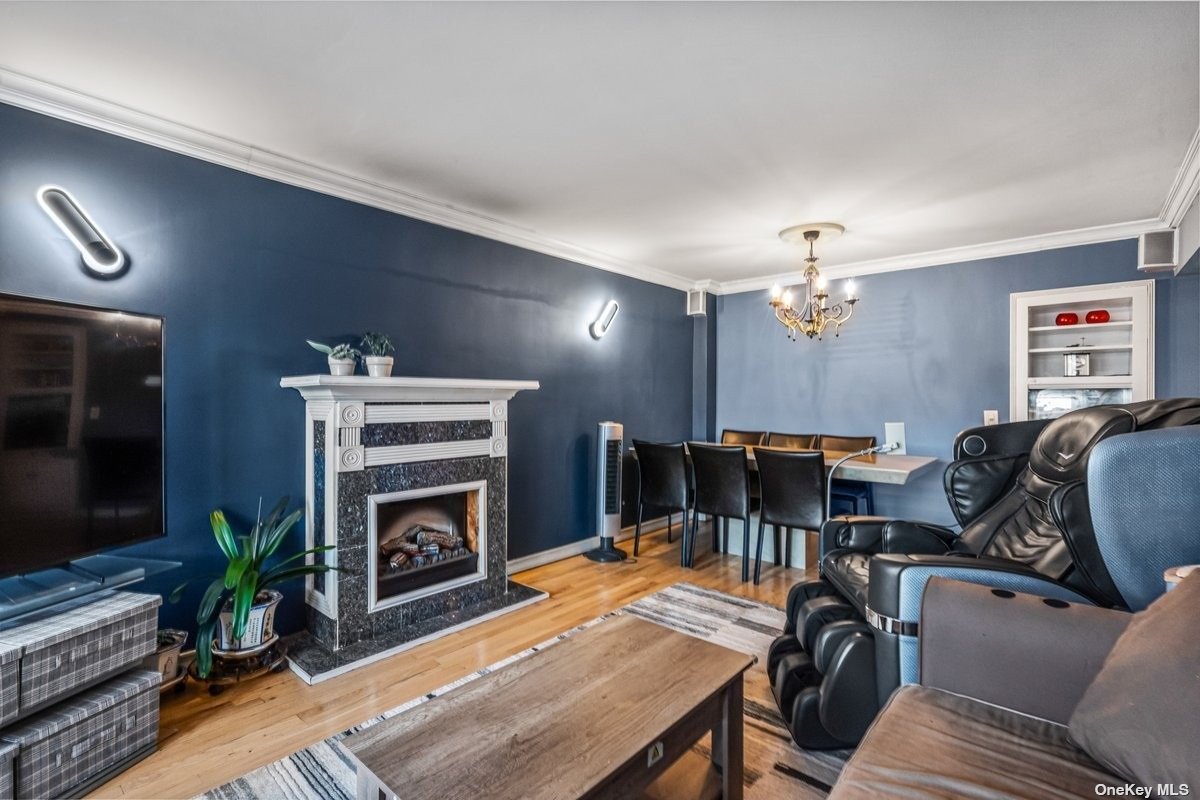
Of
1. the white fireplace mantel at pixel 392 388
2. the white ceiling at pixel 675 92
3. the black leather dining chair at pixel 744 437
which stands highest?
the white ceiling at pixel 675 92

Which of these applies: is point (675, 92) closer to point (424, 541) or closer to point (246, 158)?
point (246, 158)

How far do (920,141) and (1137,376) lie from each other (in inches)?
106

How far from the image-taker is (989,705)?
136 cm

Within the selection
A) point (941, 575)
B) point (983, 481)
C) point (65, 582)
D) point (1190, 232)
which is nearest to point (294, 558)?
point (65, 582)

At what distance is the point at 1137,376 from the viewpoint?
A: 375 cm

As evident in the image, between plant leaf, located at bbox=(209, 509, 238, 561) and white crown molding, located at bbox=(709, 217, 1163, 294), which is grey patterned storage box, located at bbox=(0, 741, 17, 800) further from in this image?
white crown molding, located at bbox=(709, 217, 1163, 294)

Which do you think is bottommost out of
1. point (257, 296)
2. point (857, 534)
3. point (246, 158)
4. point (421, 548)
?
point (421, 548)

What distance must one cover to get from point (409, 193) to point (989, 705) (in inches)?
136

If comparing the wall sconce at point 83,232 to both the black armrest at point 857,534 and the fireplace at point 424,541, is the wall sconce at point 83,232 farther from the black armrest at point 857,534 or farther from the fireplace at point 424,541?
the black armrest at point 857,534

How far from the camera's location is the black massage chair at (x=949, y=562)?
161 cm

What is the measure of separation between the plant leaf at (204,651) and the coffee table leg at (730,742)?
207 cm

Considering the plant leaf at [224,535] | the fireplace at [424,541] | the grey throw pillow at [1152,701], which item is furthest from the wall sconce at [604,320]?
the grey throw pillow at [1152,701]

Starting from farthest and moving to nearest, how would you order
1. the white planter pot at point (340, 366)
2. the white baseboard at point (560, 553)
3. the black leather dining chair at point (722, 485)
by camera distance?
1. the white baseboard at point (560, 553)
2. the black leather dining chair at point (722, 485)
3. the white planter pot at point (340, 366)

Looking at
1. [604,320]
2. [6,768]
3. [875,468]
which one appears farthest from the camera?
[604,320]
